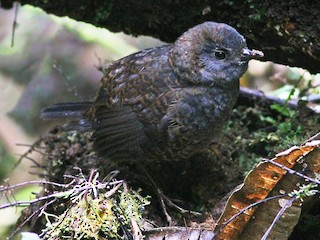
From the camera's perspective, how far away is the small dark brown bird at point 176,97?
267 cm

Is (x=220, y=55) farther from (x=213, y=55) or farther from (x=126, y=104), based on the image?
(x=126, y=104)

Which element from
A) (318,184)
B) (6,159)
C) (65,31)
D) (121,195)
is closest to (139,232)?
(121,195)

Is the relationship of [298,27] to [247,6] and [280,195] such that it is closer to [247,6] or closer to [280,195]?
[247,6]

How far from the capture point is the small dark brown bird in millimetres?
2670

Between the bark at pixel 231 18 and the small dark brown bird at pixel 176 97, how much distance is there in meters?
0.17

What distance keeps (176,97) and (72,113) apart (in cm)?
84

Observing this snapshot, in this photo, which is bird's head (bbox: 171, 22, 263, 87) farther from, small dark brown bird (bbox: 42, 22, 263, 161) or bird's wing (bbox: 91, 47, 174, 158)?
bird's wing (bbox: 91, 47, 174, 158)

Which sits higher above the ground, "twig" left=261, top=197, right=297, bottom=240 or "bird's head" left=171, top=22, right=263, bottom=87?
"bird's head" left=171, top=22, right=263, bottom=87

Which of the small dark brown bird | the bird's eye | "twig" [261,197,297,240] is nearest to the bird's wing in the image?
the small dark brown bird

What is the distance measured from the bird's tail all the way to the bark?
0.50 meters

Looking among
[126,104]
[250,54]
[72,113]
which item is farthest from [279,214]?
[72,113]

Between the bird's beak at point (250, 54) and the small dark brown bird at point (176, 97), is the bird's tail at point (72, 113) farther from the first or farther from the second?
the bird's beak at point (250, 54)

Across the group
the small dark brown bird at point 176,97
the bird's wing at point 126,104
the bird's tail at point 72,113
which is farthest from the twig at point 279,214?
the bird's tail at point 72,113

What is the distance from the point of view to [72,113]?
10.9 feet
